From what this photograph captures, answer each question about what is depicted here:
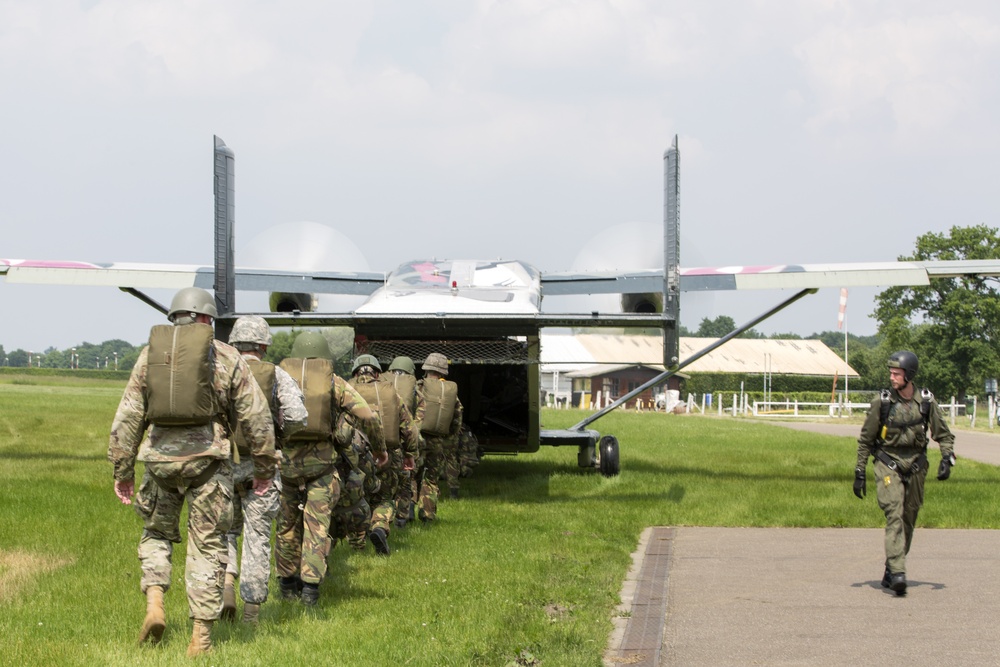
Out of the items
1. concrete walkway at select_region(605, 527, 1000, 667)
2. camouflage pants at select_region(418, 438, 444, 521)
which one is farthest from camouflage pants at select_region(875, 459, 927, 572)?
camouflage pants at select_region(418, 438, 444, 521)

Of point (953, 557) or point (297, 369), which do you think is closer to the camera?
point (297, 369)

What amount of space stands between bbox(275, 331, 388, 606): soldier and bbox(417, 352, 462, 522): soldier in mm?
4723

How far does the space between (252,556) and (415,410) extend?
6.14 meters

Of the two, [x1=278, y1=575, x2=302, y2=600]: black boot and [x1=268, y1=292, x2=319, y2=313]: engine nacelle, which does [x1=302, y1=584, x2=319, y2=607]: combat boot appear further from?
[x1=268, y1=292, x2=319, y2=313]: engine nacelle

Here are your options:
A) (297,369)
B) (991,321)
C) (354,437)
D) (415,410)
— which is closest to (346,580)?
(354,437)

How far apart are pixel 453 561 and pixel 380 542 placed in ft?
2.44

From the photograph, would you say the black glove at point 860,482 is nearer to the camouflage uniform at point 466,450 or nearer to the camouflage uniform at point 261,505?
the camouflage uniform at point 261,505

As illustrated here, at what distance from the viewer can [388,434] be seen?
11641 millimetres

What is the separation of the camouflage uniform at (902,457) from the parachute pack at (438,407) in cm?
575

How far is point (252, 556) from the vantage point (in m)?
7.54

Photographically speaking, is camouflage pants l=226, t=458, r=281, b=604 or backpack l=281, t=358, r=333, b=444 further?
backpack l=281, t=358, r=333, b=444

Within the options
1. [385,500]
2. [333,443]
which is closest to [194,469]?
[333,443]

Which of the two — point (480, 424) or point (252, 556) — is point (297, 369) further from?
point (480, 424)

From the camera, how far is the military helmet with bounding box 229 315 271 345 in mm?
7918
